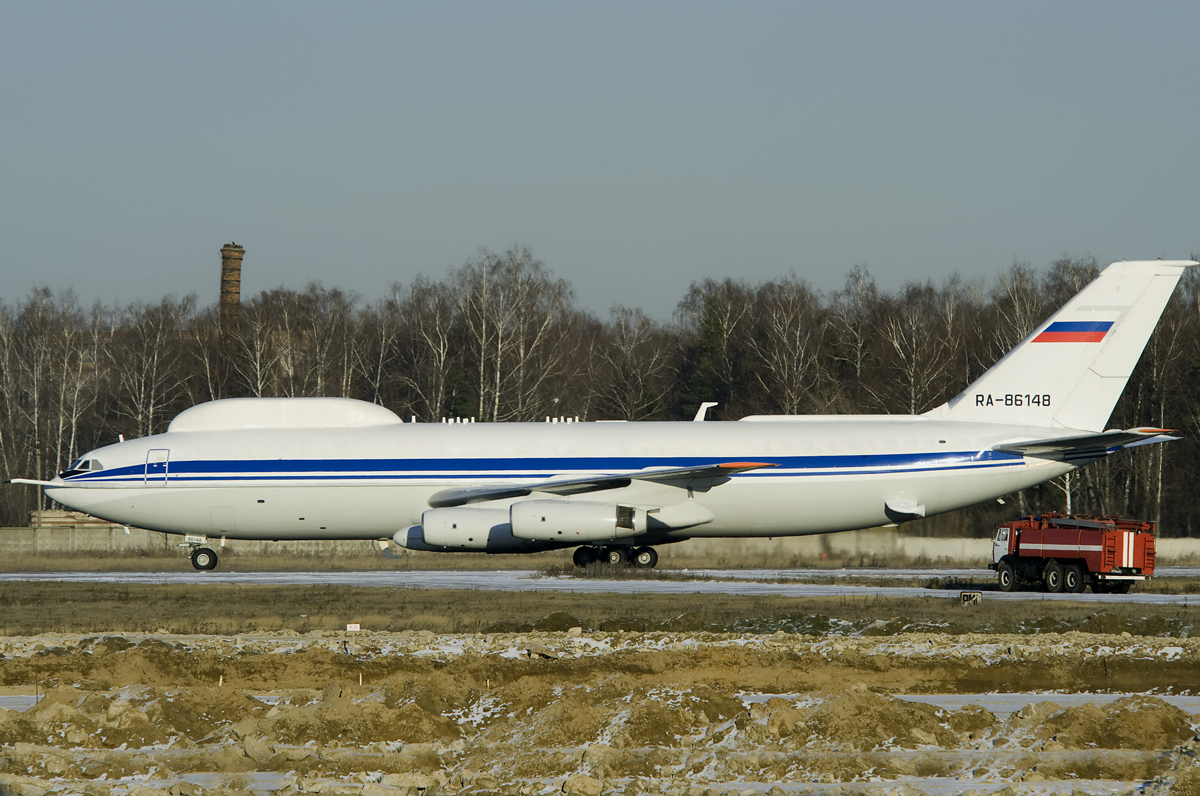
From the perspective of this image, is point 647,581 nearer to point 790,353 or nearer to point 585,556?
point 585,556

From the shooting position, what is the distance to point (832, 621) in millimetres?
18797

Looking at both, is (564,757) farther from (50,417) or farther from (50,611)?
(50,417)

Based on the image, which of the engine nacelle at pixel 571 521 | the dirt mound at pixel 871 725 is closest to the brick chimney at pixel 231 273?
the engine nacelle at pixel 571 521

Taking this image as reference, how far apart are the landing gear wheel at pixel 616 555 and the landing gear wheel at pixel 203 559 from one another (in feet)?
32.3

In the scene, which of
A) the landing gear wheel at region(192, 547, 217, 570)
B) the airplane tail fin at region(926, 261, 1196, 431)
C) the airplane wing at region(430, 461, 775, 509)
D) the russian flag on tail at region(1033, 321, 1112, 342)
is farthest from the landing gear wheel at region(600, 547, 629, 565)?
the russian flag on tail at region(1033, 321, 1112, 342)

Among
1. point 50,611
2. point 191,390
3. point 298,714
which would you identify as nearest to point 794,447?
point 50,611

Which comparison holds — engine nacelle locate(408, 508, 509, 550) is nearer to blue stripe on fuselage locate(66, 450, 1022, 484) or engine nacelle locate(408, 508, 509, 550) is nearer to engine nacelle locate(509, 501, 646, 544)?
engine nacelle locate(509, 501, 646, 544)

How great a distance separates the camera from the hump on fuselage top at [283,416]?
31906 millimetres

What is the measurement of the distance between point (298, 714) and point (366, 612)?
10.2 meters

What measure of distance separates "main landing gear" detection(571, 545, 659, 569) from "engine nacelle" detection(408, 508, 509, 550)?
11.3ft

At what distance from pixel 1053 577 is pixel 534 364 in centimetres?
Answer: 4001

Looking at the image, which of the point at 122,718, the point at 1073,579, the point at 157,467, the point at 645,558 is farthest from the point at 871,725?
the point at 157,467

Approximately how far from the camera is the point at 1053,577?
2550 centimetres

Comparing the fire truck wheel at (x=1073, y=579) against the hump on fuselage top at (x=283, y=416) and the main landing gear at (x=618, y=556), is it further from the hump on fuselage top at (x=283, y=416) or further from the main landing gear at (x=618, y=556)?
the hump on fuselage top at (x=283, y=416)
